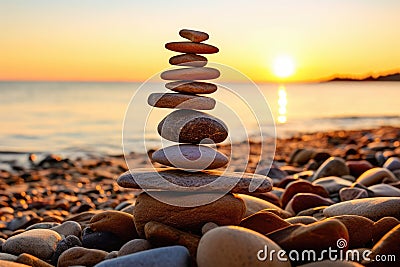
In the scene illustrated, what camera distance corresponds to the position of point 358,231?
12.0 feet

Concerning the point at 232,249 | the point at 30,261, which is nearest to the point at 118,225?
the point at 30,261

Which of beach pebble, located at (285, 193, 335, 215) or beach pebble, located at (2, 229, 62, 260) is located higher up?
beach pebble, located at (285, 193, 335, 215)

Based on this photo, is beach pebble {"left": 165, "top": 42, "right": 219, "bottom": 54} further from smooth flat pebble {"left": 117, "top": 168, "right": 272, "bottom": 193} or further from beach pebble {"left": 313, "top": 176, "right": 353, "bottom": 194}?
beach pebble {"left": 313, "top": 176, "right": 353, "bottom": 194}

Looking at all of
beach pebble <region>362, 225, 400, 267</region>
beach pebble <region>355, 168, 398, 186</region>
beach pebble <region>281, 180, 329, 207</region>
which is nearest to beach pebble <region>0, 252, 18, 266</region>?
beach pebble <region>362, 225, 400, 267</region>

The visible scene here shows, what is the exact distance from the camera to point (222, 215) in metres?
3.79

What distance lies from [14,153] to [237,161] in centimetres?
731

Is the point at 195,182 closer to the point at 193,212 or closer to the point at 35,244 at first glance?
the point at 193,212

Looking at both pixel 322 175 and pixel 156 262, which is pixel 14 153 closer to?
pixel 322 175

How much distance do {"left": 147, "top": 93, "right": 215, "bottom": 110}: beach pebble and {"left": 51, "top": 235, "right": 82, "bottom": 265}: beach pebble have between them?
1290 millimetres

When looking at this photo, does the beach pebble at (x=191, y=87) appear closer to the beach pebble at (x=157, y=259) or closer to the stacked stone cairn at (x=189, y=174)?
the stacked stone cairn at (x=189, y=174)

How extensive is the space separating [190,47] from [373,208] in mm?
1939

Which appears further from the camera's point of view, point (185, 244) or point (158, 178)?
point (158, 178)

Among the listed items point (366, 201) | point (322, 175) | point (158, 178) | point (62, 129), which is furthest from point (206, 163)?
point (62, 129)

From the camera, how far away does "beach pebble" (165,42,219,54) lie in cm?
395
